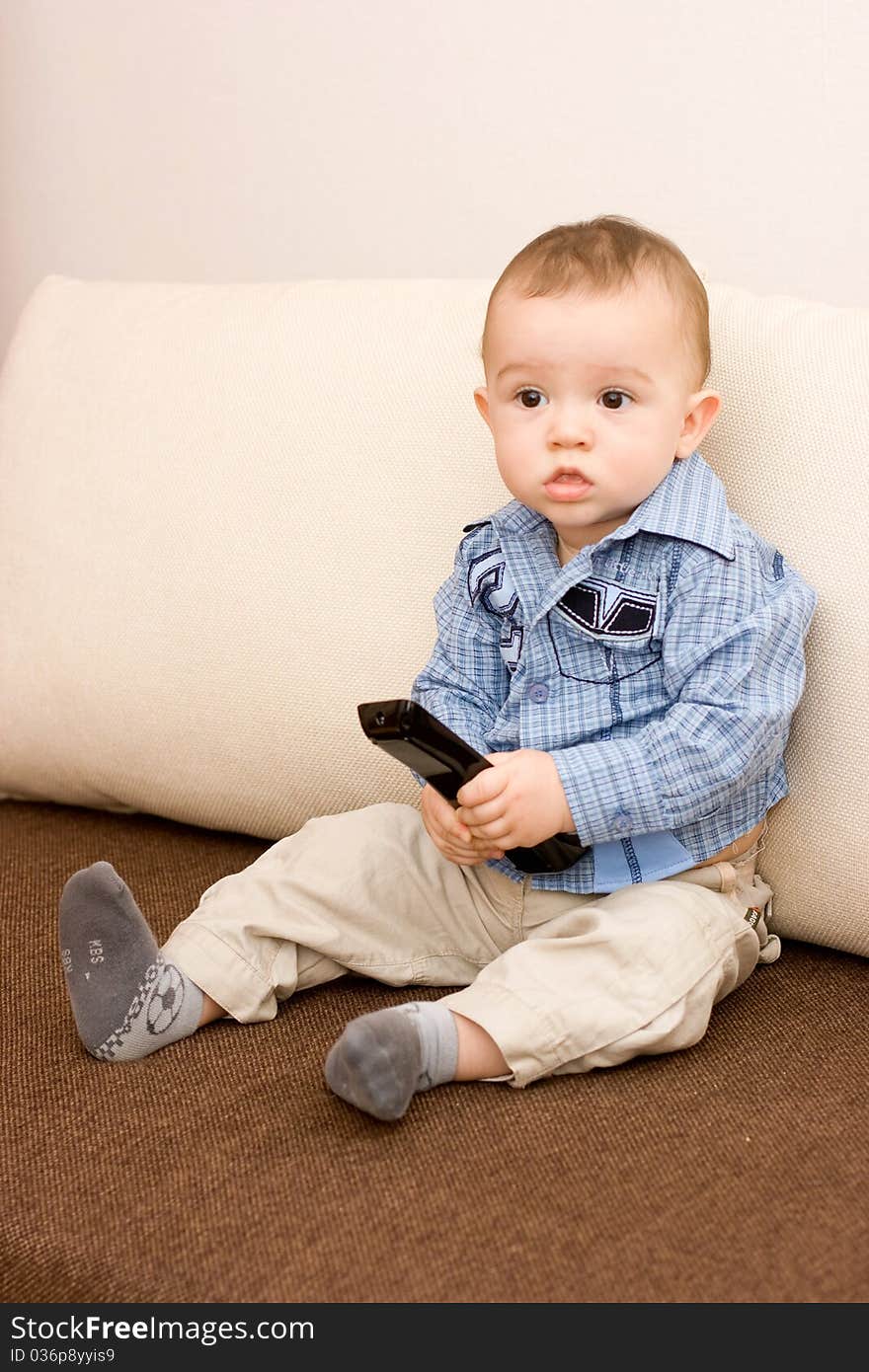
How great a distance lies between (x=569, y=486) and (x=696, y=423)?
13cm

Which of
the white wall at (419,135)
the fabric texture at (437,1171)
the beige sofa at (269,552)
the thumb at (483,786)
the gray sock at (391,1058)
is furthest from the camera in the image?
the white wall at (419,135)

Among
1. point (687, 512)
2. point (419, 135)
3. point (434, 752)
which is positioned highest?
point (419, 135)

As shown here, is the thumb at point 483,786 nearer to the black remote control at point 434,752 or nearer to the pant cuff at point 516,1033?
the black remote control at point 434,752

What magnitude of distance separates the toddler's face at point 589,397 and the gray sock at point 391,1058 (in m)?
0.43

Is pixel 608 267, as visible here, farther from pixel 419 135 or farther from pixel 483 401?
pixel 419 135

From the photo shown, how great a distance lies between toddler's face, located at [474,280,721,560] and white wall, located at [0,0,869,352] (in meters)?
0.50

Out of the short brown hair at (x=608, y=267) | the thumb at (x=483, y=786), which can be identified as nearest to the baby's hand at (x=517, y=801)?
the thumb at (x=483, y=786)

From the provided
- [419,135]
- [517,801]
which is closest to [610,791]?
[517,801]

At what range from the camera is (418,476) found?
54.1 inches

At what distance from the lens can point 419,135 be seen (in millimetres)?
1797

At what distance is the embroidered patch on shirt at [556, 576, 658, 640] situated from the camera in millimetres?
1156

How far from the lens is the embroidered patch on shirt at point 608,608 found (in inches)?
45.5

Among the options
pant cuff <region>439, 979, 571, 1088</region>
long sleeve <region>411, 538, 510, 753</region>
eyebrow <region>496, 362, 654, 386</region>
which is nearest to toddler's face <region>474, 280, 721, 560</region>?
eyebrow <region>496, 362, 654, 386</region>

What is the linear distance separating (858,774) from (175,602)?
0.71m
